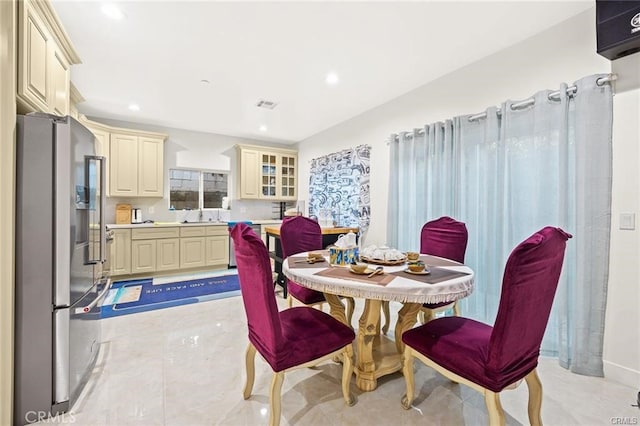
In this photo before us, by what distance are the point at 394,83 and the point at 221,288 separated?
362 cm

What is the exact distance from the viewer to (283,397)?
174 centimetres

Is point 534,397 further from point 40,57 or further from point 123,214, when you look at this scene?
point 123,214

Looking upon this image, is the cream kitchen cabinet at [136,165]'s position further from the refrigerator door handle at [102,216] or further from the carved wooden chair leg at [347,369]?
the carved wooden chair leg at [347,369]

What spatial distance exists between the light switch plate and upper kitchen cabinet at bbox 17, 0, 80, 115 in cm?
383

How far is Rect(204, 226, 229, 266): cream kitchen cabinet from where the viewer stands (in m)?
5.05

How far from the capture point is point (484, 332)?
59.7 inches

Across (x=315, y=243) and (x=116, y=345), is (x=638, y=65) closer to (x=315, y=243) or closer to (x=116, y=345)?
(x=315, y=243)

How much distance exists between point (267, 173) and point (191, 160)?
4.83 feet

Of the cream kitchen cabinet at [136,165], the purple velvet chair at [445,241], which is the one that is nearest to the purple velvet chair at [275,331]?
the purple velvet chair at [445,241]

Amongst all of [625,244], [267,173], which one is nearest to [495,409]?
[625,244]

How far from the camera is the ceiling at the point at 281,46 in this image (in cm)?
209

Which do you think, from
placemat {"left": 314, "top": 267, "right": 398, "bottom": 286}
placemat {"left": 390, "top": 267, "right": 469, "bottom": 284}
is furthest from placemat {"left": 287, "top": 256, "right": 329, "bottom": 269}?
placemat {"left": 390, "top": 267, "right": 469, "bottom": 284}
